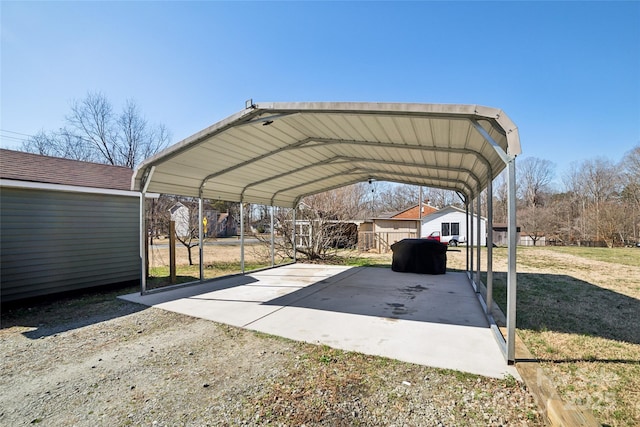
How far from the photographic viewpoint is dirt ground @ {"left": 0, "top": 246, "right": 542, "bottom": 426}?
7.30 feet

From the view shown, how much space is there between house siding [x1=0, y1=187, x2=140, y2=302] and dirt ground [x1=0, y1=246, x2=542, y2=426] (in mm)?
2106

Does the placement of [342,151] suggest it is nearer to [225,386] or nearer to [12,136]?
[225,386]

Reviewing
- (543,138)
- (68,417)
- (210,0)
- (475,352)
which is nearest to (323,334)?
(475,352)

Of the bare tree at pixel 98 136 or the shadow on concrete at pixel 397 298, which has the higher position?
the bare tree at pixel 98 136

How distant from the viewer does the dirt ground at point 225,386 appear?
223 centimetres

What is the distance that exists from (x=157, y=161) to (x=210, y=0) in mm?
3189

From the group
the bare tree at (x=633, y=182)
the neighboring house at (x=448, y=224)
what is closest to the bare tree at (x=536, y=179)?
the bare tree at (x=633, y=182)

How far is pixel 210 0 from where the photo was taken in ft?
18.9

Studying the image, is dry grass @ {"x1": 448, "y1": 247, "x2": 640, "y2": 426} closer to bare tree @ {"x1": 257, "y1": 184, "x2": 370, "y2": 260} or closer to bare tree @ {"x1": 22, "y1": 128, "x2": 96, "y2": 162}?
bare tree @ {"x1": 257, "y1": 184, "x2": 370, "y2": 260}

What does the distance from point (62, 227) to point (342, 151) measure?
575 cm

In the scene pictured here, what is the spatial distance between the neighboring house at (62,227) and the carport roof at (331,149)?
1476 mm

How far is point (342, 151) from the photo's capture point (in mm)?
6434

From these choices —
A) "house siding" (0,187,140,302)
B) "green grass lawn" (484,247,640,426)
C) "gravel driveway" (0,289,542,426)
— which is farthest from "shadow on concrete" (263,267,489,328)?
"house siding" (0,187,140,302)

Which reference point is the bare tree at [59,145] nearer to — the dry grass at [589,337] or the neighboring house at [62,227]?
the neighboring house at [62,227]
